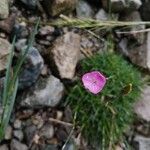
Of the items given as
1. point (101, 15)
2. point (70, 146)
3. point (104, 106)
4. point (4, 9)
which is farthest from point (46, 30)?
point (70, 146)

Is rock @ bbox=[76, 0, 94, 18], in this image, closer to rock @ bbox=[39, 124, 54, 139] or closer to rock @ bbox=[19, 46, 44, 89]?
rock @ bbox=[19, 46, 44, 89]

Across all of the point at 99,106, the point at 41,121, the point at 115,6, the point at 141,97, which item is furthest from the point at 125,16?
the point at 41,121

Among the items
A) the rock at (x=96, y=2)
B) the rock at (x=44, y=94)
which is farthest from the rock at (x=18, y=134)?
the rock at (x=96, y=2)

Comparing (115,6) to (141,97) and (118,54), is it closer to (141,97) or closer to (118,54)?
(118,54)

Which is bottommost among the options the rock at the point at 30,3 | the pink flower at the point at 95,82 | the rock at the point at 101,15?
the pink flower at the point at 95,82

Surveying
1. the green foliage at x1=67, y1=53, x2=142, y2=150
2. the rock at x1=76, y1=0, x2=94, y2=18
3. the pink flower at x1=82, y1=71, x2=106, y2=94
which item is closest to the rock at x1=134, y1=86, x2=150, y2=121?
the green foliage at x1=67, y1=53, x2=142, y2=150

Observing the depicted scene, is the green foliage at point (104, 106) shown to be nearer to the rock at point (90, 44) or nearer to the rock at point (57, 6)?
the rock at point (90, 44)

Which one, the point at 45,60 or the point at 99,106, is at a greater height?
the point at 45,60
